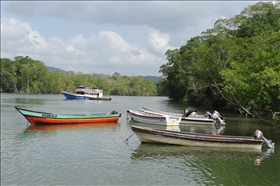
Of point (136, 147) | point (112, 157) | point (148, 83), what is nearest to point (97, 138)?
point (136, 147)

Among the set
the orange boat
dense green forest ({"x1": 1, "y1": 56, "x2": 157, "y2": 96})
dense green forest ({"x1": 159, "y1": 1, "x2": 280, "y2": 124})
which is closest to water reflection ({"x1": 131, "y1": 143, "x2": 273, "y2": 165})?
dense green forest ({"x1": 159, "y1": 1, "x2": 280, "y2": 124})

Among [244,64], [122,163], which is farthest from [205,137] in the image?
[244,64]

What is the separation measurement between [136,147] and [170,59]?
60.0 m

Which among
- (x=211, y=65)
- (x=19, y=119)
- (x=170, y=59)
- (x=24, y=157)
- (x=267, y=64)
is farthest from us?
(x=170, y=59)

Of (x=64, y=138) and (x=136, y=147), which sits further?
(x=64, y=138)

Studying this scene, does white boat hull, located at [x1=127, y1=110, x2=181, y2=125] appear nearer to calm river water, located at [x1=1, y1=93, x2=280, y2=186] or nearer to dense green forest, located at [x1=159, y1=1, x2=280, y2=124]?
dense green forest, located at [x1=159, y1=1, x2=280, y2=124]

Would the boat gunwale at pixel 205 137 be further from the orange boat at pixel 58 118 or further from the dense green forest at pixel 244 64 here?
the orange boat at pixel 58 118

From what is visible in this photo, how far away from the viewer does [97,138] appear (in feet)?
70.2

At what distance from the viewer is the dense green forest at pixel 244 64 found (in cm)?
1956

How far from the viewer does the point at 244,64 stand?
2320cm

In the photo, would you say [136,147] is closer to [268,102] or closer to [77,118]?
[268,102]

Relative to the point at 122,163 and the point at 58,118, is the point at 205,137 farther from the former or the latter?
the point at 58,118

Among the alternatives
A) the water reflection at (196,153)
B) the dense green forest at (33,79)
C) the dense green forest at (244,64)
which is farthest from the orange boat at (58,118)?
the dense green forest at (33,79)

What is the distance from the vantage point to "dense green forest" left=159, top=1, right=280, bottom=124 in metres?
19.6
